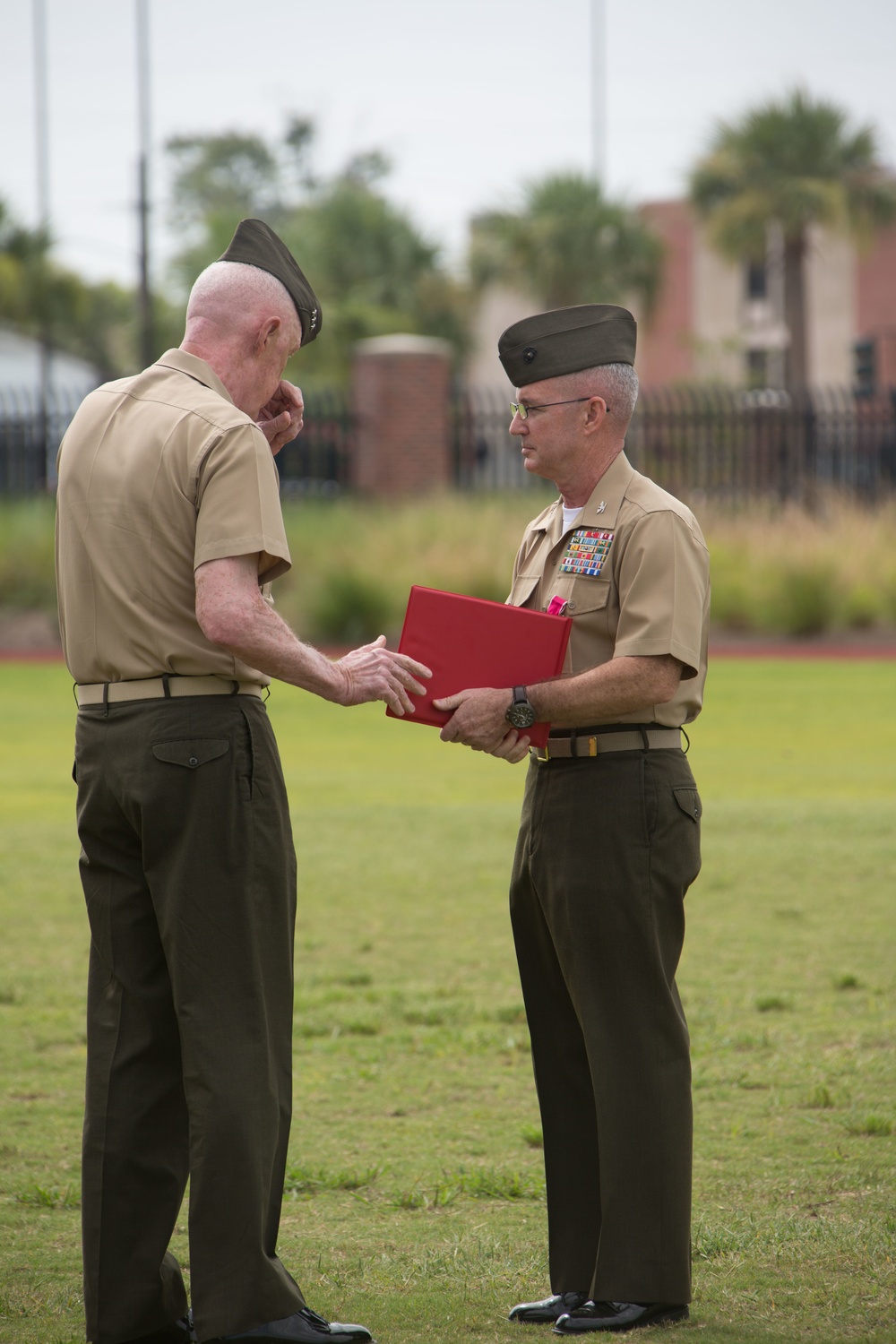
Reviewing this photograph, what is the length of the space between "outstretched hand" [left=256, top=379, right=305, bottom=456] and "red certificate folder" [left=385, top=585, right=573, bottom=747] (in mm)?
482

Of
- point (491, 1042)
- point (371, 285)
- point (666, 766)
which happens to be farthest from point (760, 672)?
point (371, 285)

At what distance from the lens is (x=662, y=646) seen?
3182 mm

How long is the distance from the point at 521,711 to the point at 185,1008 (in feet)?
2.99

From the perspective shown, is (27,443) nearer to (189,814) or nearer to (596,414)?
(596,414)

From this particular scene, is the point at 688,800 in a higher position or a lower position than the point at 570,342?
lower

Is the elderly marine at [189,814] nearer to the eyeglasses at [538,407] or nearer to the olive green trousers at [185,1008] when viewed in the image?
the olive green trousers at [185,1008]

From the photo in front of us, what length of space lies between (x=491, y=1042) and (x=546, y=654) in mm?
2521

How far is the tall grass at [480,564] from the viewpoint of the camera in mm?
18609

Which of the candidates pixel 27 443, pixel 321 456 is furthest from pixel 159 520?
pixel 321 456

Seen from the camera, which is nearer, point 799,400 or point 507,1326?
point 507,1326

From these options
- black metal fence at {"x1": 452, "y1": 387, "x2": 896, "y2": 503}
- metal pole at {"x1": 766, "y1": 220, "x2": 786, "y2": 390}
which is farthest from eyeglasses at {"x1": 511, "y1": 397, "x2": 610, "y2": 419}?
metal pole at {"x1": 766, "y1": 220, "x2": 786, "y2": 390}

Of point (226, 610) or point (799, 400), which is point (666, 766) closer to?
point (226, 610)

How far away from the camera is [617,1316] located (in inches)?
127

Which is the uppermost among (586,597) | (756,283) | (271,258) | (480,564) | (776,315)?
(756,283)
